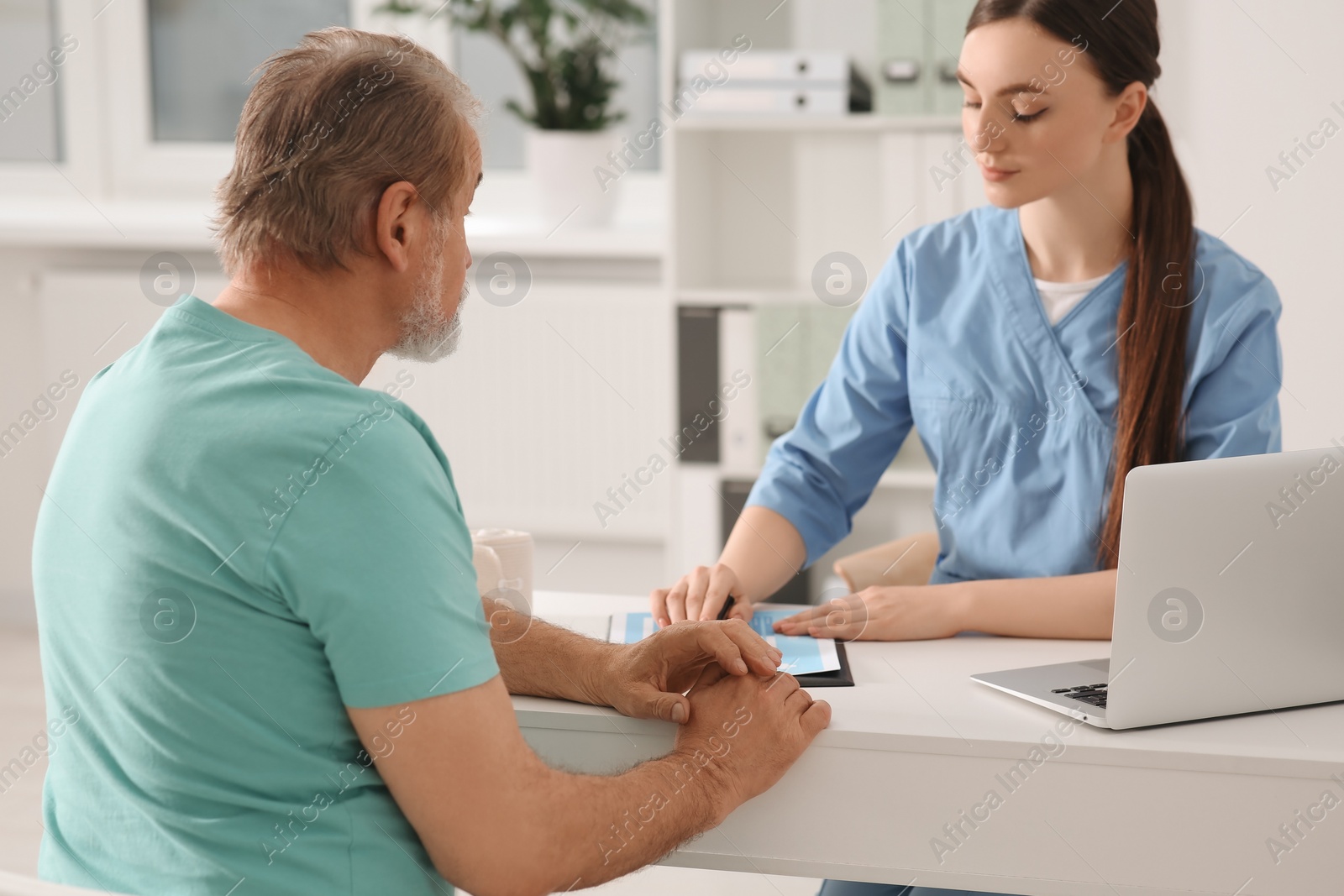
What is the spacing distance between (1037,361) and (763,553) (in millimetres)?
399

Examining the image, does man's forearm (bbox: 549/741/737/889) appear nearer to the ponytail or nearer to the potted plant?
the ponytail

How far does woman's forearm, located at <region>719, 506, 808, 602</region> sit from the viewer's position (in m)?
1.58

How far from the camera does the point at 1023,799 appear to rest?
109 centimetres

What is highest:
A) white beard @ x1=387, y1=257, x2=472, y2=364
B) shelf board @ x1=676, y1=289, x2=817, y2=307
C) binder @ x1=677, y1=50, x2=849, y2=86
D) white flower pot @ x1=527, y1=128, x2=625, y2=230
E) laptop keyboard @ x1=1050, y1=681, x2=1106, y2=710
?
binder @ x1=677, y1=50, x2=849, y2=86

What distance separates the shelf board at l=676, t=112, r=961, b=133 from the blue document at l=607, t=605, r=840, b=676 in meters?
1.46

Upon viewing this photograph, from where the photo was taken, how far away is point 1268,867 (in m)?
1.05

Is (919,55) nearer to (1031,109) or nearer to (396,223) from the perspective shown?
(1031,109)

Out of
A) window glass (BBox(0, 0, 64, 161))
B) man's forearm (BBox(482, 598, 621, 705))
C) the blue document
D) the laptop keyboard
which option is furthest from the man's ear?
window glass (BBox(0, 0, 64, 161))

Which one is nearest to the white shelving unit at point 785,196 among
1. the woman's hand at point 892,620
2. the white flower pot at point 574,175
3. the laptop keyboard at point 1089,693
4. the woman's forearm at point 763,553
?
the white flower pot at point 574,175

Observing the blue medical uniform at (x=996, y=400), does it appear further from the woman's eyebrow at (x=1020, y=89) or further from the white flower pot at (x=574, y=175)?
the white flower pot at (x=574, y=175)

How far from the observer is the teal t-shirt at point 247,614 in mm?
882

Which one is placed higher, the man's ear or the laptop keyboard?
the man's ear

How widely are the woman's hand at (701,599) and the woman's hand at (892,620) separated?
0.06 metres

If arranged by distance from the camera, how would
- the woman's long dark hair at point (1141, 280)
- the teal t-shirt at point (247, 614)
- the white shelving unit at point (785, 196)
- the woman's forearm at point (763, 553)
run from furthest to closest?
the white shelving unit at point (785, 196) → the woman's forearm at point (763, 553) → the woman's long dark hair at point (1141, 280) → the teal t-shirt at point (247, 614)
